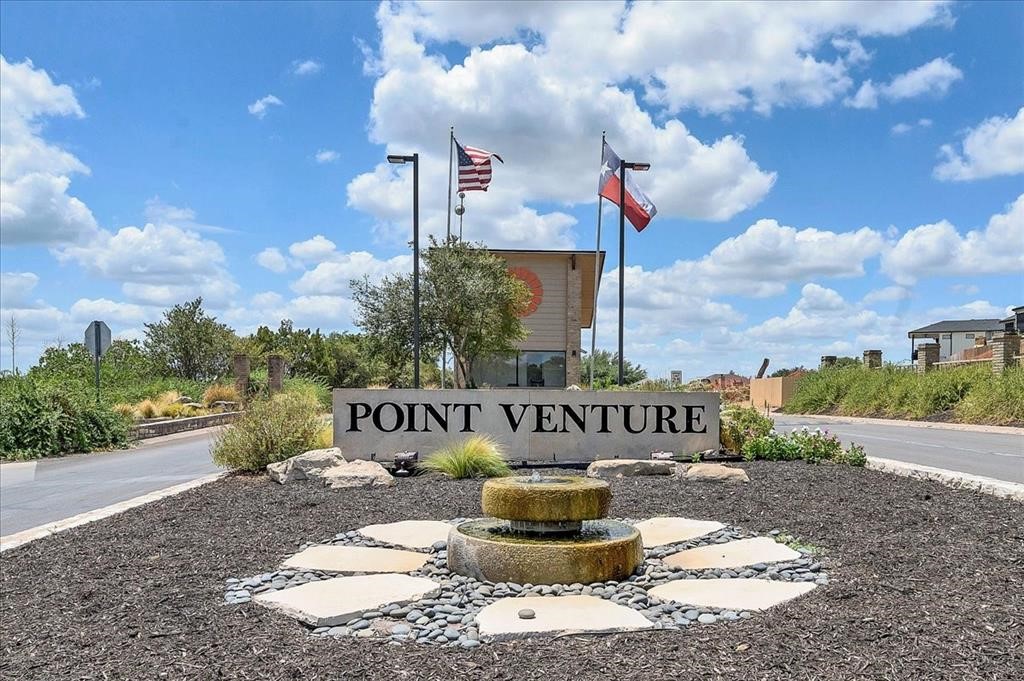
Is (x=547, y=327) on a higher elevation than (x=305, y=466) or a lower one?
higher

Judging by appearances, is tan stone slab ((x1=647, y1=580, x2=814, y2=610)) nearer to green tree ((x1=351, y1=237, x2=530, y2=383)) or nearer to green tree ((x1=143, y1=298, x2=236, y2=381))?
green tree ((x1=351, y1=237, x2=530, y2=383))

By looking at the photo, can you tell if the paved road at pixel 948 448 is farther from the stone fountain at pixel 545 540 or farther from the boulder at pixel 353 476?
the boulder at pixel 353 476

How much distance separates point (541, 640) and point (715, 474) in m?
5.82

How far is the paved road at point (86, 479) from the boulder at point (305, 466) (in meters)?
2.76

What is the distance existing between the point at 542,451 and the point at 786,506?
15.2 feet

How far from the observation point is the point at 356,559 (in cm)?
592

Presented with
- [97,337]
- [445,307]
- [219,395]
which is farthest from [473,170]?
[219,395]

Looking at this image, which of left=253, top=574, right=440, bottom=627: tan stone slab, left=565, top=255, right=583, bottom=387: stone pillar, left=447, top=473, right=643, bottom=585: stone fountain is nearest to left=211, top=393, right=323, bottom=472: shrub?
left=447, top=473, right=643, bottom=585: stone fountain

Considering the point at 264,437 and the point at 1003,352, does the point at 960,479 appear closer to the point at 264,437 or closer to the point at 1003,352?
the point at 264,437

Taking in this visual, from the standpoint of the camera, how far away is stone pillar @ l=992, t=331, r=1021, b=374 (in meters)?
26.7

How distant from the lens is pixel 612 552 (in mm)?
5277

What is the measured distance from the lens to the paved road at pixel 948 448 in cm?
1284

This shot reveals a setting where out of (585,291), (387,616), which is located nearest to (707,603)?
(387,616)

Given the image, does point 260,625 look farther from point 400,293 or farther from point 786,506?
point 400,293
